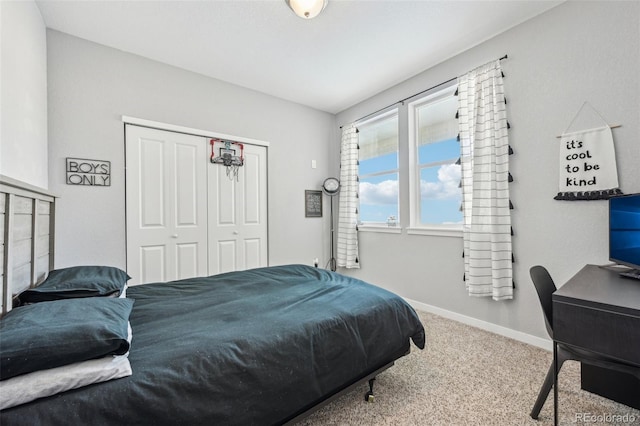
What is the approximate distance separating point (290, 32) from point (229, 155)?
62.4 inches

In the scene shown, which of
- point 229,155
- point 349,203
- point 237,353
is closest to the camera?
point 237,353

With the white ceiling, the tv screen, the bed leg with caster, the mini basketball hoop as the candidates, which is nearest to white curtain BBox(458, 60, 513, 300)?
the white ceiling

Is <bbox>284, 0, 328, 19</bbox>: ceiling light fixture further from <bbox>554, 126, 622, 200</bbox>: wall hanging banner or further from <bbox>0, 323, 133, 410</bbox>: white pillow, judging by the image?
<bbox>0, 323, 133, 410</bbox>: white pillow

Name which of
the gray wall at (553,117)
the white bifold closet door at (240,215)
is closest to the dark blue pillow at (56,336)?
→ the white bifold closet door at (240,215)

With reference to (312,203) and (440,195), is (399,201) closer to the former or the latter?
(440,195)

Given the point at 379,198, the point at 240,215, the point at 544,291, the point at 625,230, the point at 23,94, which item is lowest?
the point at 544,291

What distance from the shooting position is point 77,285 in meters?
1.54

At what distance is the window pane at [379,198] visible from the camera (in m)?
3.66

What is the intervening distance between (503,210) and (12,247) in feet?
11.1

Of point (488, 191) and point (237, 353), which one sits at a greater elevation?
point (488, 191)

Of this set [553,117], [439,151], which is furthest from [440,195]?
[553,117]

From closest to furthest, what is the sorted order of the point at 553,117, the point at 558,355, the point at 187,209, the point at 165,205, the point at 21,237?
the point at 558,355 < the point at 21,237 < the point at 553,117 < the point at 165,205 < the point at 187,209

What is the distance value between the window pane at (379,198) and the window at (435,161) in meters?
0.35

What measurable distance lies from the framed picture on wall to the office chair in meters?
2.98
